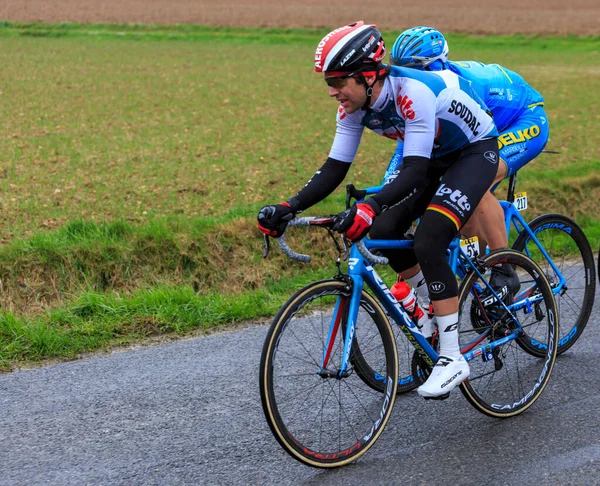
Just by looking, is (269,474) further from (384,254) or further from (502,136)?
(502,136)

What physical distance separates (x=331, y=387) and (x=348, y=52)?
6.37 feet

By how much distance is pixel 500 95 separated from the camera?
6.08 m

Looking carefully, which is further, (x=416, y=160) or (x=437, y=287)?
(x=437, y=287)

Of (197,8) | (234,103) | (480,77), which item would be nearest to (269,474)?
(480,77)

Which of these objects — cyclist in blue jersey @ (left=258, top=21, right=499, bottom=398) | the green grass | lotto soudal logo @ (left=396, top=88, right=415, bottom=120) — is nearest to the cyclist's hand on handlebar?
cyclist in blue jersey @ (left=258, top=21, right=499, bottom=398)

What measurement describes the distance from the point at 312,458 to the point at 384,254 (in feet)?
4.39

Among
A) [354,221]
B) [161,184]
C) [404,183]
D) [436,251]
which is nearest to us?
[354,221]

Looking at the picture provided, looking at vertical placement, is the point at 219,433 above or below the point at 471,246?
below

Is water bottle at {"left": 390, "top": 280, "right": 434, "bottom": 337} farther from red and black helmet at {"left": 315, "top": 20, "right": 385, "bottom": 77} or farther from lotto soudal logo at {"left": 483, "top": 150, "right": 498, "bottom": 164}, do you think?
red and black helmet at {"left": 315, "top": 20, "right": 385, "bottom": 77}

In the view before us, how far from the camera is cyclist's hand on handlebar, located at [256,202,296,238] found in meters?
4.06

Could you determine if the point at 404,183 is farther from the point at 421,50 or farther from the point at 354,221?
the point at 421,50

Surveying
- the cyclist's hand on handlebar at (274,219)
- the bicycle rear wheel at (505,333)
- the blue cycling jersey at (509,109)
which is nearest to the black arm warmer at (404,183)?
the cyclist's hand on handlebar at (274,219)

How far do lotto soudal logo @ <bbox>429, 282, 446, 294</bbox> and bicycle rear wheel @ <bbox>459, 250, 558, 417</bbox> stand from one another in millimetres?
270

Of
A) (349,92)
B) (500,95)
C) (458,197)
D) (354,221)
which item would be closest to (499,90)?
(500,95)
